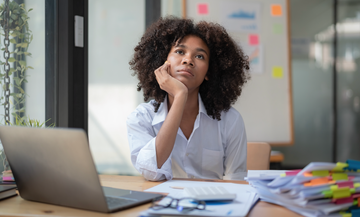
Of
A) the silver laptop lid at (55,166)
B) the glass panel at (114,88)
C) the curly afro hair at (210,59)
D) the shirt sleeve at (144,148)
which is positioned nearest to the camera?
the silver laptop lid at (55,166)

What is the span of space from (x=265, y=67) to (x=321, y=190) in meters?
2.38

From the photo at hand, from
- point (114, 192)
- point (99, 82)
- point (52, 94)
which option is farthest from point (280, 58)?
point (114, 192)

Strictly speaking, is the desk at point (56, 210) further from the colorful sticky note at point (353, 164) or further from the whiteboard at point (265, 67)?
the whiteboard at point (265, 67)

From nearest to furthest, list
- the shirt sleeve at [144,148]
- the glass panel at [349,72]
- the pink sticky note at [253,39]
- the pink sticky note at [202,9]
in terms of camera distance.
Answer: the shirt sleeve at [144,148] < the pink sticky note at [202,9] < the pink sticky note at [253,39] < the glass panel at [349,72]

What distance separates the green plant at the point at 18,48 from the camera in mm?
1466

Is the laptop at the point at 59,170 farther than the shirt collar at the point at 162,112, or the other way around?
the shirt collar at the point at 162,112

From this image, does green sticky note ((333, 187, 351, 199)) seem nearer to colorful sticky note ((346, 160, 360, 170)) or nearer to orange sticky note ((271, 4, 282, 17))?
colorful sticky note ((346, 160, 360, 170))

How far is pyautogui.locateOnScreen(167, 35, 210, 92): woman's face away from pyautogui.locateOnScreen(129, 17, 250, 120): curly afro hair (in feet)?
0.18

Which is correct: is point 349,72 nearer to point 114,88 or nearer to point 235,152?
point 114,88

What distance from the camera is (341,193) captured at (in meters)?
0.76

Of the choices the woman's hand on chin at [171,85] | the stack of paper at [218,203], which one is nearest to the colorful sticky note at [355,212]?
the stack of paper at [218,203]

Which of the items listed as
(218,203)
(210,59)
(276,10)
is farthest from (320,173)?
(276,10)

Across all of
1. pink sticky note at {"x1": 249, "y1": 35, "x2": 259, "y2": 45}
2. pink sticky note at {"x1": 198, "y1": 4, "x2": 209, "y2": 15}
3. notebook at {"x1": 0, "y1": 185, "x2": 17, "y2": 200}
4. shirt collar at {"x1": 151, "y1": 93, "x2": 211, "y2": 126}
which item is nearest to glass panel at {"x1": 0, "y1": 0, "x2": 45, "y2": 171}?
notebook at {"x1": 0, "y1": 185, "x2": 17, "y2": 200}

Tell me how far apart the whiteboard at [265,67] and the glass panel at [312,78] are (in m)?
0.76
